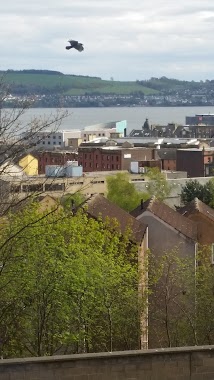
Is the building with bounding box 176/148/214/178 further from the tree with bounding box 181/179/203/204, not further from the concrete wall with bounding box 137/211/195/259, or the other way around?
the concrete wall with bounding box 137/211/195/259

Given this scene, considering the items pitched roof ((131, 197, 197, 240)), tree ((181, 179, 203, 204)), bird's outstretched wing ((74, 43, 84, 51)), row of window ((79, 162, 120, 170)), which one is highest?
bird's outstretched wing ((74, 43, 84, 51))

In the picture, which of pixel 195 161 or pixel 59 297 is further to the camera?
pixel 195 161

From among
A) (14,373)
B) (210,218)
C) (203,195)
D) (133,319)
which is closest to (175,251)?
(133,319)

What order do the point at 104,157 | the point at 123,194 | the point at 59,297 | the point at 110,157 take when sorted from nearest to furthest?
1. the point at 59,297
2. the point at 123,194
3. the point at 110,157
4. the point at 104,157

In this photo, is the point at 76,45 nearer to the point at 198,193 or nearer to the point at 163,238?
the point at 163,238

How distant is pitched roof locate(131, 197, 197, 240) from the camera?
2369 cm

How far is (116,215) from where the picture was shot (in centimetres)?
2259

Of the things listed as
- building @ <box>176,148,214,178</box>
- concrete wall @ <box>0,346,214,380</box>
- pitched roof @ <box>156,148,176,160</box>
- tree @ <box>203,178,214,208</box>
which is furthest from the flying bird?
pitched roof @ <box>156,148,176,160</box>

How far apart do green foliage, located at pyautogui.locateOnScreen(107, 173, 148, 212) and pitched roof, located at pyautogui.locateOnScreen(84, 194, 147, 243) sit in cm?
2512

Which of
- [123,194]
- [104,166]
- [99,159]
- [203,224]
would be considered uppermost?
[99,159]

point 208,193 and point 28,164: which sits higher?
point 28,164

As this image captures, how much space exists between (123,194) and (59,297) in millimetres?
39128

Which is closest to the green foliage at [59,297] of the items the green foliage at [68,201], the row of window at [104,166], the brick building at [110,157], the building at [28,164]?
the green foliage at [68,201]

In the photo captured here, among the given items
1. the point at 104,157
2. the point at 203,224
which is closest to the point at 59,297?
the point at 203,224
